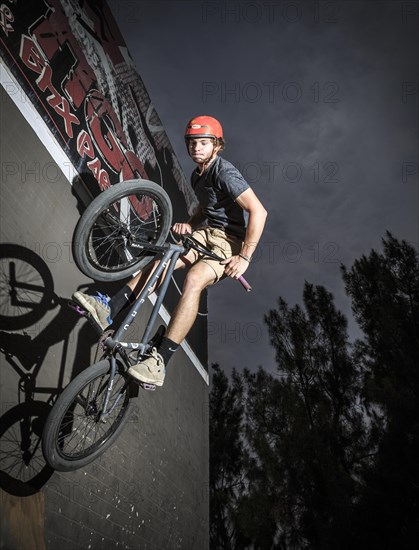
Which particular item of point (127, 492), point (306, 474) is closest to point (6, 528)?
point (127, 492)

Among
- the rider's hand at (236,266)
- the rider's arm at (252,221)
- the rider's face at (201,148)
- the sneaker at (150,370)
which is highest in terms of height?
the rider's face at (201,148)

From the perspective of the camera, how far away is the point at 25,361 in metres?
2.89

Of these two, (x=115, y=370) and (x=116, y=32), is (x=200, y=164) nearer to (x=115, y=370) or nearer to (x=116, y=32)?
(x=115, y=370)

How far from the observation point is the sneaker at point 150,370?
2.49 meters

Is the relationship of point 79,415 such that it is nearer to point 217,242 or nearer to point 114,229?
point 114,229

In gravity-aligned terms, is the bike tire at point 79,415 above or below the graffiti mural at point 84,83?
below

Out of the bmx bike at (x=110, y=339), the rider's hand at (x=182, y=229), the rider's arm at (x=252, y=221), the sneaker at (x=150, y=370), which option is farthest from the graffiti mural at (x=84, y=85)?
the sneaker at (x=150, y=370)

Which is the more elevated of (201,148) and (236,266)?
(201,148)

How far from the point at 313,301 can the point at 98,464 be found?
16038mm

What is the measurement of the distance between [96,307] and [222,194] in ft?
4.93

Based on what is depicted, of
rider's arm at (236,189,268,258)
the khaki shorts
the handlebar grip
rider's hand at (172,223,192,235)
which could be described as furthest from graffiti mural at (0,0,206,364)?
the handlebar grip

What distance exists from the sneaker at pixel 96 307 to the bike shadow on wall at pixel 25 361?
2.40ft

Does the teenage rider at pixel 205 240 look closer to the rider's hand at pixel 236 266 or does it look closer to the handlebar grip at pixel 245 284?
the rider's hand at pixel 236 266

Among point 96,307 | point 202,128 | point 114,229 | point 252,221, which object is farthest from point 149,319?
point 202,128
